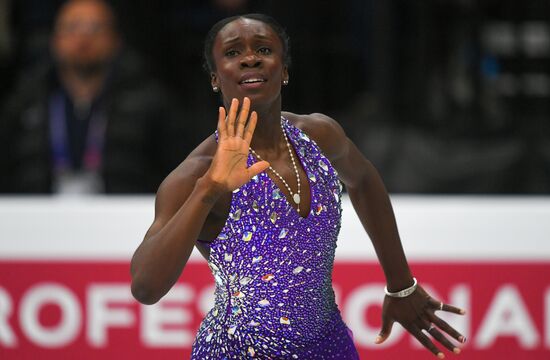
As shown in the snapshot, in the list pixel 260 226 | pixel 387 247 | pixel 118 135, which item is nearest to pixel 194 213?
pixel 260 226

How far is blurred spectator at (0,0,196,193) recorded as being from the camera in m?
5.66

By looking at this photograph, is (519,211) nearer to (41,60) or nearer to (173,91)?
(173,91)

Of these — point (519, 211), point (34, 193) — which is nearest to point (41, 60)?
point (34, 193)

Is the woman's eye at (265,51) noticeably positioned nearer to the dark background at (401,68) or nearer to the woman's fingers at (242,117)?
the woman's fingers at (242,117)

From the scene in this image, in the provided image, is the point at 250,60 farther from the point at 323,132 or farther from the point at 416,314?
the point at 416,314

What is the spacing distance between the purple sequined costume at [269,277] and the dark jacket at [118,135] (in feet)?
9.01

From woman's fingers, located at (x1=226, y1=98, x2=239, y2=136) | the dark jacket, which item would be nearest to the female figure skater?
woman's fingers, located at (x1=226, y1=98, x2=239, y2=136)

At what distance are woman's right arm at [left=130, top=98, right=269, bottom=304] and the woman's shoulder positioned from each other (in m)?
0.52

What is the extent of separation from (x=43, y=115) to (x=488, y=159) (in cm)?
239

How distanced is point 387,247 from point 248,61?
2.82 ft

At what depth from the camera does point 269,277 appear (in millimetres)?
2930

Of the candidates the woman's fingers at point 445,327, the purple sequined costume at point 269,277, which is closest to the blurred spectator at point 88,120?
the woman's fingers at point 445,327

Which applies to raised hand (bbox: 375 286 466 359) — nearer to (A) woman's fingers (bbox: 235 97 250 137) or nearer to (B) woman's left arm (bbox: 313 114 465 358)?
(B) woman's left arm (bbox: 313 114 465 358)

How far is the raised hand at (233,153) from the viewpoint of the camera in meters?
2.63
